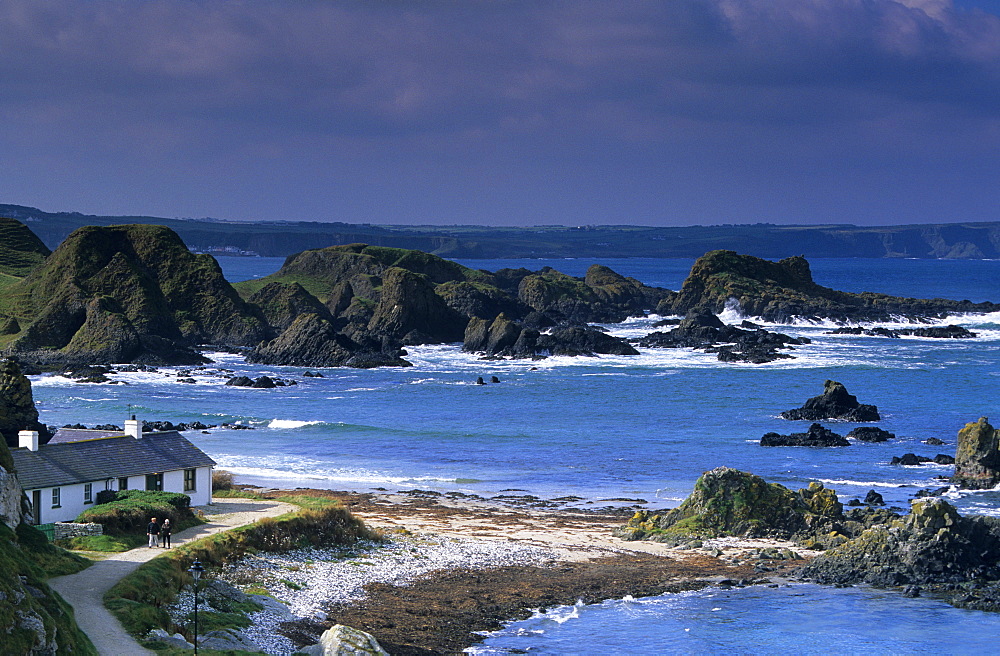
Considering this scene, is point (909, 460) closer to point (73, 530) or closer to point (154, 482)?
point (154, 482)

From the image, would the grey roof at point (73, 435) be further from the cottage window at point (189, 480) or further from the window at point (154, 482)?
the cottage window at point (189, 480)

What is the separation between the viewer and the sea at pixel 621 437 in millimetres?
30109

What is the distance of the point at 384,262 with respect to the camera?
156 m

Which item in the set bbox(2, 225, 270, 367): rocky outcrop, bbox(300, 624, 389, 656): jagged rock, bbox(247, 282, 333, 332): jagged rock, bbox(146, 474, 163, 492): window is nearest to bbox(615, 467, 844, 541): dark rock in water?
bbox(146, 474, 163, 492): window

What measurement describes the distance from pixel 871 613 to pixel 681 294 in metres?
123

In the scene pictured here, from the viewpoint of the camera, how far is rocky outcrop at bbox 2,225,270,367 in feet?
324

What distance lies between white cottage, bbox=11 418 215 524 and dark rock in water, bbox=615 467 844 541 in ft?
47.5

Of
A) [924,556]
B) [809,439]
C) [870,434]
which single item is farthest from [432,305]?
[924,556]

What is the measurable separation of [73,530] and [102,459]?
456cm

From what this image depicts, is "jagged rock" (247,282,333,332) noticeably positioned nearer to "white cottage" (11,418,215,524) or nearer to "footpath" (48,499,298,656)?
"white cottage" (11,418,215,524)

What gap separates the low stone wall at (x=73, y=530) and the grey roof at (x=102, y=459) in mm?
1921

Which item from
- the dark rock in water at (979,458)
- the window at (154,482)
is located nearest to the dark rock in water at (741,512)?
the dark rock in water at (979,458)

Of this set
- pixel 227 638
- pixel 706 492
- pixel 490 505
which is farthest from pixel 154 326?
pixel 227 638

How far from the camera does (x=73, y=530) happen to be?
102 ft
